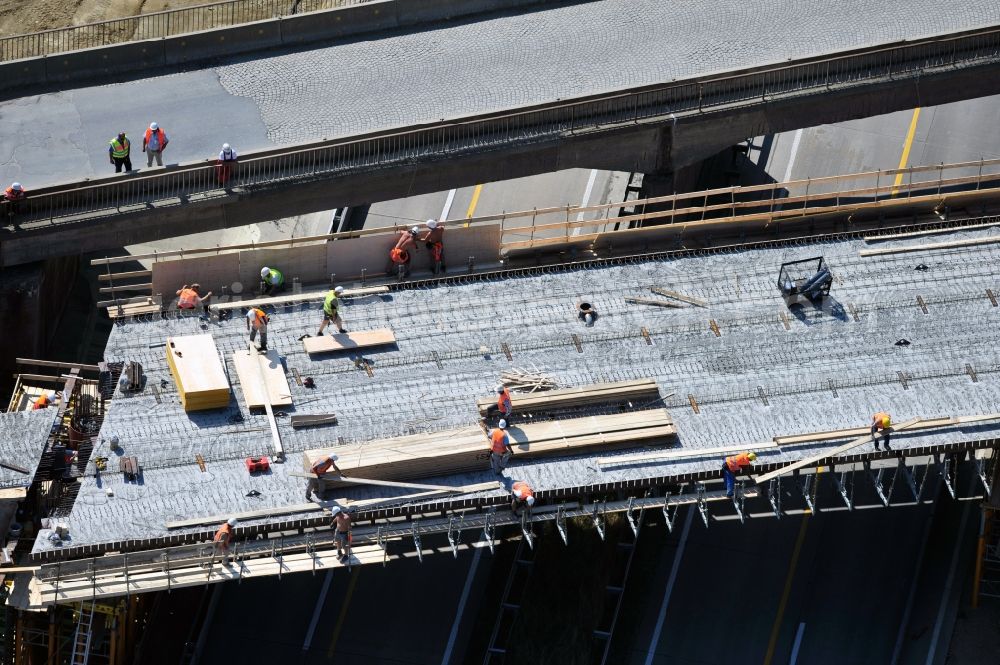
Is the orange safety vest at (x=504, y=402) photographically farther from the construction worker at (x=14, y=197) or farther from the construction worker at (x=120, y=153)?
the construction worker at (x=14, y=197)

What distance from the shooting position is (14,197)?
71.2 m

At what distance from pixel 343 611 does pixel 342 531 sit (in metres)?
8.80

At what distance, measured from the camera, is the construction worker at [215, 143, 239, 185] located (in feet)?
237

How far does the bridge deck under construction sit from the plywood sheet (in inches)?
14.3

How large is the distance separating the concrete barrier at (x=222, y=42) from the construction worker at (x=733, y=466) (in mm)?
24661

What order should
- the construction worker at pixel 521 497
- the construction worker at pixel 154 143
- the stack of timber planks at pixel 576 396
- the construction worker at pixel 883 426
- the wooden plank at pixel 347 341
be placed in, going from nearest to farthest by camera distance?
the construction worker at pixel 521 497, the construction worker at pixel 883 426, the stack of timber planks at pixel 576 396, the wooden plank at pixel 347 341, the construction worker at pixel 154 143

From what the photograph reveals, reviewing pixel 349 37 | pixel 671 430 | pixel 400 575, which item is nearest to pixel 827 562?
pixel 671 430

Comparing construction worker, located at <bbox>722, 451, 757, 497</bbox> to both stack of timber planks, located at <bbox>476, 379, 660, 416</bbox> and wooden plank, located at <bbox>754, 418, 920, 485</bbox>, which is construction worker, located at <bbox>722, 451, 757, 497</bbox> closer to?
wooden plank, located at <bbox>754, 418, 920, 485</bbox>

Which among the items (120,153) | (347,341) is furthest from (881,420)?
(120,153)

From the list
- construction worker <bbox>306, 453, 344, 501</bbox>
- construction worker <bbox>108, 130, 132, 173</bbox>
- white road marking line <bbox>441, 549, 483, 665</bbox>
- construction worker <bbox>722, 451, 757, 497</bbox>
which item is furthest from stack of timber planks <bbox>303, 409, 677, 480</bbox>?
construction worker <bbox>108, 130, 132, 173</bbox>

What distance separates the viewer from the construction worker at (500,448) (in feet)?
213

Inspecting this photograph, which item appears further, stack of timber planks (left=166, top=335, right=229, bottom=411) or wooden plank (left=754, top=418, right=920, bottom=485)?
stack of timber planks (left=166, top=335, right=229, bottom=411)

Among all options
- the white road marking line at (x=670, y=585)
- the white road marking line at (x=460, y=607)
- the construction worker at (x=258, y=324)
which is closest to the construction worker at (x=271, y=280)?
the construction worker at (x=258, y=324)

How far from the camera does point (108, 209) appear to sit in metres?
72.3
